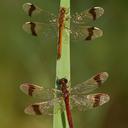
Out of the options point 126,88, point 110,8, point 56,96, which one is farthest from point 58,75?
point 110,8

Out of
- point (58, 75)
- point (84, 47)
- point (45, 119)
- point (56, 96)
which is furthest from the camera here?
point (84, 47)

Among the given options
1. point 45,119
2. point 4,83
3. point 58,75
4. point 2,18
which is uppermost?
point 2,18

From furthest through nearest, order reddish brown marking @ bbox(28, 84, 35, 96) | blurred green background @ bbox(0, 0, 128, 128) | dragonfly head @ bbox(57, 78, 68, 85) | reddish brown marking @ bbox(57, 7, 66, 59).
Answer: blurred green background @ bbox(0, 0, 128, 128)
reddish brown marking @ bbox(28, 84, 35, 96)
reddish brown marking @ bbox(57, 7, 66, 59)
dragonfly head @ bbox(57, 78, 68, 85)

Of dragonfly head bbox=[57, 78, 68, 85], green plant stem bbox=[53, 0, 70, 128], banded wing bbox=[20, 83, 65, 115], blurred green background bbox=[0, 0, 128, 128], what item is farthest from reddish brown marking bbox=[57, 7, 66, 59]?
blurred green background bbox=[0, 0, 128, 128]

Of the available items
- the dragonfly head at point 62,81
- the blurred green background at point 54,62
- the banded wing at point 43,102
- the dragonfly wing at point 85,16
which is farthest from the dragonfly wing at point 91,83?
the blurred green background at point 54,62

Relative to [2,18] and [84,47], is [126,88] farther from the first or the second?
[2,18]

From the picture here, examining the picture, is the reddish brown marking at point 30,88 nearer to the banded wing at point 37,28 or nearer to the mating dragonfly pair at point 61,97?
the mating dragonfly pair at point 61,97

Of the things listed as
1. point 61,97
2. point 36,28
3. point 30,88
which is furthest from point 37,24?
point 61,97

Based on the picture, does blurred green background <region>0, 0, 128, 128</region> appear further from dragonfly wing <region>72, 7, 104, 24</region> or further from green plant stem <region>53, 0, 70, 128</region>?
green plant stem <region>53, 0, 70, 128</region>
